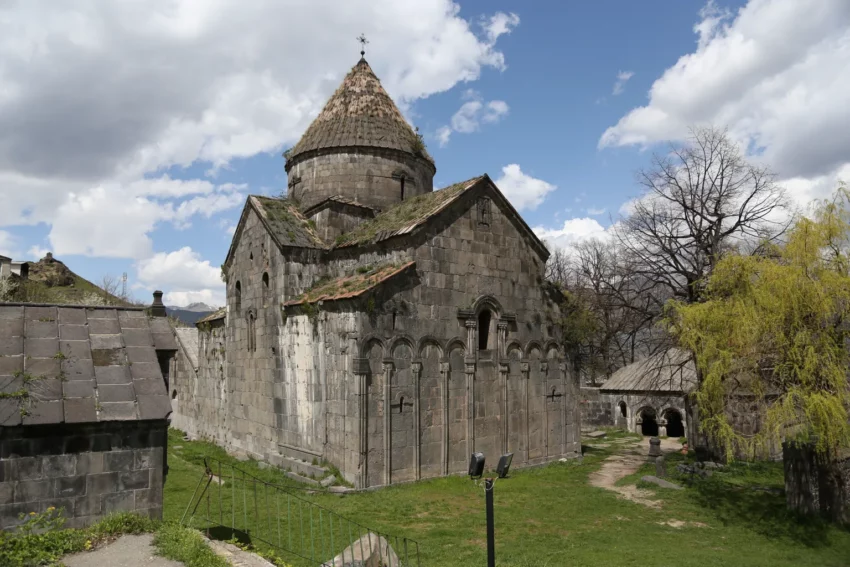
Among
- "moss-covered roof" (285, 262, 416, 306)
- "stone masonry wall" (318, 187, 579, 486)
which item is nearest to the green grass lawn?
"stone masonry wall" (318, 187, 579, 486)

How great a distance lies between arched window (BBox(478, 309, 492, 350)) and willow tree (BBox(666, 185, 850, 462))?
4.92m

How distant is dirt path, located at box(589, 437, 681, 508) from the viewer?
1259 cm

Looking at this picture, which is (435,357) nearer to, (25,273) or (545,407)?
(545,407)

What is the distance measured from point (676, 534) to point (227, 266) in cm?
1387

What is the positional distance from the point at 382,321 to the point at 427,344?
1306mm

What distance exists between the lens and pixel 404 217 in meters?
14.5

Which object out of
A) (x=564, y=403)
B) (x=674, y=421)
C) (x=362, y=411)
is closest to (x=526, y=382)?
(x=564, y=403)

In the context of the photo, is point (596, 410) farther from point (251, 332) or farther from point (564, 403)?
point (251, 332)

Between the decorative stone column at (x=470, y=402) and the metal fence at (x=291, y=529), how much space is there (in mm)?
4169

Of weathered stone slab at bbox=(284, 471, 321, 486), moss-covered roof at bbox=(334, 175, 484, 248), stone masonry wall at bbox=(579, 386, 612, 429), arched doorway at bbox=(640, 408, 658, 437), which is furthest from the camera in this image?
stone masonry wall at bbox=(579, 386, 612, 429)

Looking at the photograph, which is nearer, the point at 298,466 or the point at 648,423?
the point at 298,466

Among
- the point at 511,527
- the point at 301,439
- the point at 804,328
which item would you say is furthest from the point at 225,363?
the point at 804,328

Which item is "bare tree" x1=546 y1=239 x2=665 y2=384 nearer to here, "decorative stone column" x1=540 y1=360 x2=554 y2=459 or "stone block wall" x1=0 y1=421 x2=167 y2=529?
"decorative stone column" x1=540 y1=360 x2=554 y2=459

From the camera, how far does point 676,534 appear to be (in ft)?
32.4
